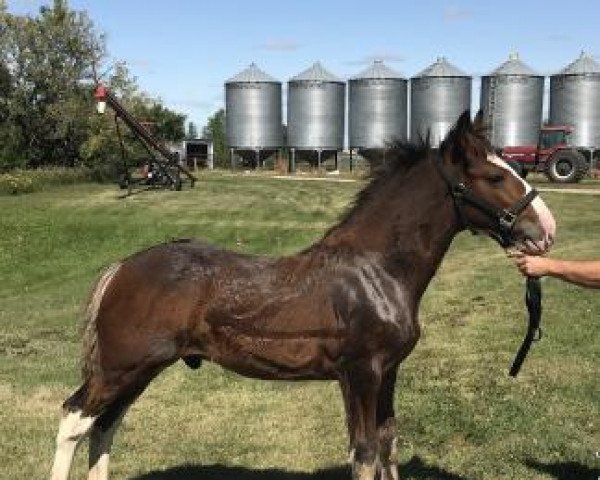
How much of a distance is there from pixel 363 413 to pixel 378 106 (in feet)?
186

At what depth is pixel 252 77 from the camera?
67.2 meters

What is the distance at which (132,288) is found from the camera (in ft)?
19.1

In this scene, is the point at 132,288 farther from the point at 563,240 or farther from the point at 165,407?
the point at 563,240

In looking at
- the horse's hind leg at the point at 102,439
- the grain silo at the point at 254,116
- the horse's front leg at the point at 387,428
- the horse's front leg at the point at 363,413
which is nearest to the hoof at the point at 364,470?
the horse's front leg at the point at 363,413

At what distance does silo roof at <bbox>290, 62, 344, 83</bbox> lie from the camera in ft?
210

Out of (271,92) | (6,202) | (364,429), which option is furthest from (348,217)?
(271,92)

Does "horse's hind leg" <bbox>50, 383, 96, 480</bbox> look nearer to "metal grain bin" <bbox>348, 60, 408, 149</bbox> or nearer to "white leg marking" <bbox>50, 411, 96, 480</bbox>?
"white leg marking" <bbox>50, 411, 96, 480</bbox>

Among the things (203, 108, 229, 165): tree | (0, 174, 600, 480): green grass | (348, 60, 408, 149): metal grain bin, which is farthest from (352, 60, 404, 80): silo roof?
(0, 174, 600, 480): green grass

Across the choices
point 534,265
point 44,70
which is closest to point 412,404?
point 534,265

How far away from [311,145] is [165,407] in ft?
179

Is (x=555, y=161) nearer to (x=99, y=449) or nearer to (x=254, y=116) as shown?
(x=254, y=116)

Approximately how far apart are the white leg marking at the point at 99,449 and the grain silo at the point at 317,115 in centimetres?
5726

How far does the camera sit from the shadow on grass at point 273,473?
7.13 meters

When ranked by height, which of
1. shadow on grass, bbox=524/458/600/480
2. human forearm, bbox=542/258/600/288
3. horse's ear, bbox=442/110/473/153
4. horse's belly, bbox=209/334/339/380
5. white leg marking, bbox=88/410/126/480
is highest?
horse's ear, bbox=442/110/473/153
